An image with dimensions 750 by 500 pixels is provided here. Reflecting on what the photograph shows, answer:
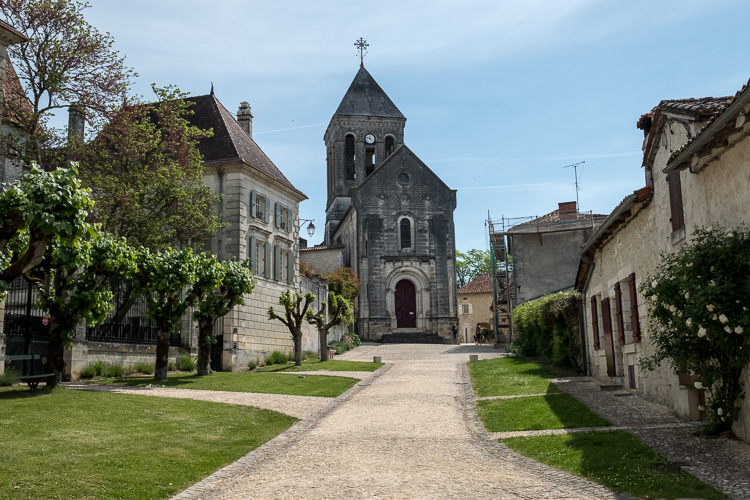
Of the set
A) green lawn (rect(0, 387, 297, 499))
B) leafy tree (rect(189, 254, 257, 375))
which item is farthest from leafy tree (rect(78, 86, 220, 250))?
green lawn (rect(0, 387, 297, 499))

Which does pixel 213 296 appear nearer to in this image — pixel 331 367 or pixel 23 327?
pixel 23 327

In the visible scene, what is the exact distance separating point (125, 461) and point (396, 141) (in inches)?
1968

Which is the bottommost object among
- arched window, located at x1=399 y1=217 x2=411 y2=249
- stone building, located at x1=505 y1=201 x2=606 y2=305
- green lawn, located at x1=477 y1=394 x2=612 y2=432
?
green lawn, located at x1=477 y1=394 x2=612 y2=432

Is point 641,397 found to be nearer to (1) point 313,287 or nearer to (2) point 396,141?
(1) point 313,287

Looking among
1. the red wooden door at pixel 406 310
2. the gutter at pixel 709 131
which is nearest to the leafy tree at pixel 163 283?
the gutter at pixel 709 131

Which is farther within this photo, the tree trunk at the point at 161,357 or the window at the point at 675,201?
the tree trunk at the point at 161,357

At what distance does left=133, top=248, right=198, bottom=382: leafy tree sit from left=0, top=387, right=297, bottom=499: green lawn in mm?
3701

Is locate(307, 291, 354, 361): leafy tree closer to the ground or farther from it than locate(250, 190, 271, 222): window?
closer to the ground

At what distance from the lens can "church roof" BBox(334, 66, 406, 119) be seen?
56616 mm

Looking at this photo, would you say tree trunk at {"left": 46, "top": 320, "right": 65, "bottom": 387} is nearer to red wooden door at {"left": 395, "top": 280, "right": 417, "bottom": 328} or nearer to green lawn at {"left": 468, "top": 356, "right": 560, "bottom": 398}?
green lawn at {"left": 468, "top": 356, "right": 560, "bottom": 398}

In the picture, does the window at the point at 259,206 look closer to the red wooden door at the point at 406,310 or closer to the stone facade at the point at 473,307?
the red wooden door at the point at 406,310

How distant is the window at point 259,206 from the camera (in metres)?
26.4

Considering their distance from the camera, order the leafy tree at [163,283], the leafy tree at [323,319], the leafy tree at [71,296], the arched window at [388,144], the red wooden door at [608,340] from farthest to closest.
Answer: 1. the arched window at [388,144]
2. the leafy tree at [323,319]
3. the leafy tree at [163,283]
4. the red wooden door at [608,340]
5. the leafy tree at [71,296]

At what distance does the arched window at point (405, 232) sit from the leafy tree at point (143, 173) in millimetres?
24846
